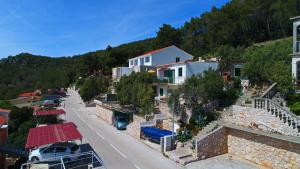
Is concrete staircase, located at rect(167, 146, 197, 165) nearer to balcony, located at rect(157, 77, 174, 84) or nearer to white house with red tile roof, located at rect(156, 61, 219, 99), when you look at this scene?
white house with red tile roof, located at rect(156, 61, 219, 99)

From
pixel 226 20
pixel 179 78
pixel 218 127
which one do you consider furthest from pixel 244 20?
pixel 218 127

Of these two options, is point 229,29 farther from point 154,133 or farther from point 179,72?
point 154,133

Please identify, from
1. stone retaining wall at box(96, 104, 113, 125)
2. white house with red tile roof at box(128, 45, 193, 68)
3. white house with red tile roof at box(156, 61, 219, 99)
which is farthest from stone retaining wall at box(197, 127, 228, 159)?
white house with red tile roof at box(128, 45, 193, 68)

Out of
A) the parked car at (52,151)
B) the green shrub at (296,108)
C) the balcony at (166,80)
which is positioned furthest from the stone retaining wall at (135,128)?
the green shrub at (296,108)

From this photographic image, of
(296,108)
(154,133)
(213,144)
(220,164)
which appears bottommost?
(220,164)

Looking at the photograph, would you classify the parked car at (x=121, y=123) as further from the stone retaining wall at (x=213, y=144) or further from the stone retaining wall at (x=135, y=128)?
the stone retaining wall at (x=213, y=144)

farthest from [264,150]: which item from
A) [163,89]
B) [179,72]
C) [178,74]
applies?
[163,89]
